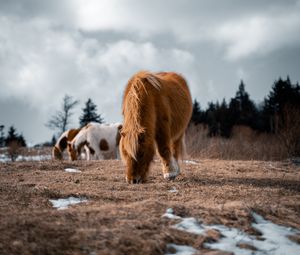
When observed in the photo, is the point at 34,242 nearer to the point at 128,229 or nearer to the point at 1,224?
the point at 1,224

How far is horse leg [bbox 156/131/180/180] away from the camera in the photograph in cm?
776

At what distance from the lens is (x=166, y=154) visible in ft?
25.8

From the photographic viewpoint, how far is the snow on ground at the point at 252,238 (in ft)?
12.1

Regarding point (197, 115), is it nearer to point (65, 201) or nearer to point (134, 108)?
point (134, 108)

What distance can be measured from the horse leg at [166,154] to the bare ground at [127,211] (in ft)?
0.83

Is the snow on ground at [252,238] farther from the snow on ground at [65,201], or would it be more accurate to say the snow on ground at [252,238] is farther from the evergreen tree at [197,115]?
the evergreen tree at [197,115]

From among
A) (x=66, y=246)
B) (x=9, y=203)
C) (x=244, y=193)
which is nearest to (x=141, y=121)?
(x=244, y=193)

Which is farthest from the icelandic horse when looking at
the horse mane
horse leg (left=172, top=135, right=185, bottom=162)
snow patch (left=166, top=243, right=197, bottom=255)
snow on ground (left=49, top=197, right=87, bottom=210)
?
snow patch (left=166, top=243, right=197, bottom=255)

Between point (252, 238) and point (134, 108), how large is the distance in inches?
153

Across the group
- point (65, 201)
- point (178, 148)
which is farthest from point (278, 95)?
point (65, 201)

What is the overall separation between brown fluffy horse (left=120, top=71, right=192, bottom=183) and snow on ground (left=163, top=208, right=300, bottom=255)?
9.19 ft

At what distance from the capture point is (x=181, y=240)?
370 centimetres

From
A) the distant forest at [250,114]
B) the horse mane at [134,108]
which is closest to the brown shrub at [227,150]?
the horse mane at [134,108]

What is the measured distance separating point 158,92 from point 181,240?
453 cm
